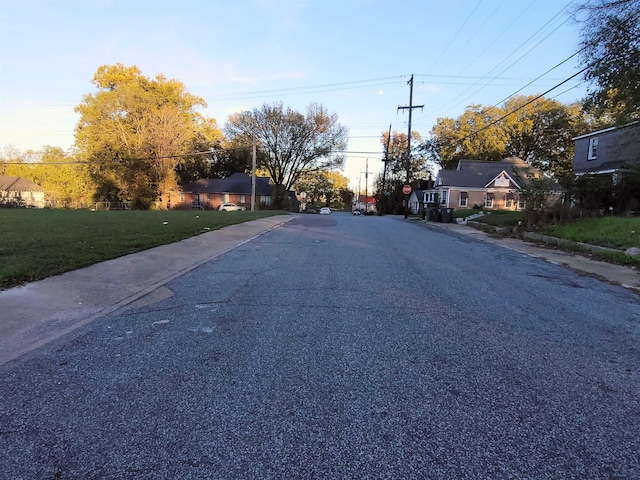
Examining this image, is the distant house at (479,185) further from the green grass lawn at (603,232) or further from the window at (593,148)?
the green grass lawn at (603,232)

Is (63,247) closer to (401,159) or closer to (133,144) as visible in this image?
(133,144)

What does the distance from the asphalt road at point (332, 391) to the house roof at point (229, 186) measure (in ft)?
181

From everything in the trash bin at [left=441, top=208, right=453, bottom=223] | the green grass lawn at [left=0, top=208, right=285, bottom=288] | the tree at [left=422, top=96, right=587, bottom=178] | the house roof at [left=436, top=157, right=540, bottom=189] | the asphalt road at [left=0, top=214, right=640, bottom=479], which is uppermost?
the tree at [left=422, top=96, right=587, bottom=178]

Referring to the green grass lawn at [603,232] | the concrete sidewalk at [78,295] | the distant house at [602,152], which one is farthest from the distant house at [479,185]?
the concrete sidewalk at [78,295]

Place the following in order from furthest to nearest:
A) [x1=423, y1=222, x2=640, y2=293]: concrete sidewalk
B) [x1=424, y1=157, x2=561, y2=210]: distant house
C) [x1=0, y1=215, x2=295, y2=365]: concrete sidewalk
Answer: [x1=424, y1=157, x2=561, y2=210]: distant house < [x1=423, y1=222, x2=640, y2=293]: concrete sidewalk < [x1=0, y1=215, x2=295, y2=365]: concrete sidewalk

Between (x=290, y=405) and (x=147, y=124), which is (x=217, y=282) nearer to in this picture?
(x=290, y=405)

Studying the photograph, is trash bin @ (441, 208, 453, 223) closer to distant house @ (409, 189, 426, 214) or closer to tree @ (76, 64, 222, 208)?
tree @ (76, 64, 222, 208)

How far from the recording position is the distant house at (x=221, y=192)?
59.9 meters

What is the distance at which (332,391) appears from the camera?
3.21 m

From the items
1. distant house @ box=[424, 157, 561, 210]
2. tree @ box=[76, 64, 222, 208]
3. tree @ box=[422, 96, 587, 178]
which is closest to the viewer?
tree @ box=[76, 64, 222, 208]

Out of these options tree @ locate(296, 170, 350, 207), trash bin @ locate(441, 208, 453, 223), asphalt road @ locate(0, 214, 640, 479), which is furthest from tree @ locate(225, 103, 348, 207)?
asphalt road @ locate(0, 214, 640, 479)

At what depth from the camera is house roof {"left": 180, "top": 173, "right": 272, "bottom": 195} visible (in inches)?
2371

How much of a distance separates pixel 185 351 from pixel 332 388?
61.3 inches

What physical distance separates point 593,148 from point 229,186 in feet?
149
